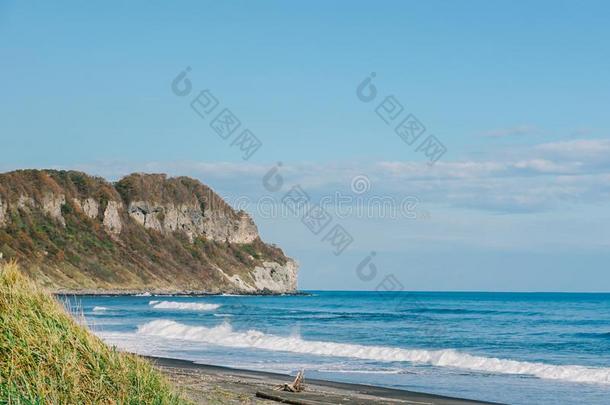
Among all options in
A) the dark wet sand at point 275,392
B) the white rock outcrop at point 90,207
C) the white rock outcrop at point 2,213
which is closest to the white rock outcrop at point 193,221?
the white rock outcrop at point 90,207

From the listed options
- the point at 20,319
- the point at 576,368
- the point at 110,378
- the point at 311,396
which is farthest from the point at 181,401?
the point at 576,368

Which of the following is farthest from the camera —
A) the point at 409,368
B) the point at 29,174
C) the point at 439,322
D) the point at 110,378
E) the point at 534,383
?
the point at 29,174

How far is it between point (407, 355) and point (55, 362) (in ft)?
80.3

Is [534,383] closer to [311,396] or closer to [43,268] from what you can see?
[311,396]

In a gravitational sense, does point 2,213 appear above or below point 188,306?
above

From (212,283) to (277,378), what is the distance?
141191 millimetres

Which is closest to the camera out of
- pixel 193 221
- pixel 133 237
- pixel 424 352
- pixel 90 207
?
pixel 424 352

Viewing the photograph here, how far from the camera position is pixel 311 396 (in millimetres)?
17312

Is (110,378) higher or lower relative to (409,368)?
lower

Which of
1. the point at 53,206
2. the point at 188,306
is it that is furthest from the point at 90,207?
the point at 188,306

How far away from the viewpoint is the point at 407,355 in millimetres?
32969

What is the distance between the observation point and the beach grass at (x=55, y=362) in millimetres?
9477

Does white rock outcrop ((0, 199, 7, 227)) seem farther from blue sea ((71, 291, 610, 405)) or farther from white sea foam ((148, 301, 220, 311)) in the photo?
blue sea ((71, 291, 610, 405))

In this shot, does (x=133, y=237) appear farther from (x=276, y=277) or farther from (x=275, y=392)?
(x=275, y=392)
